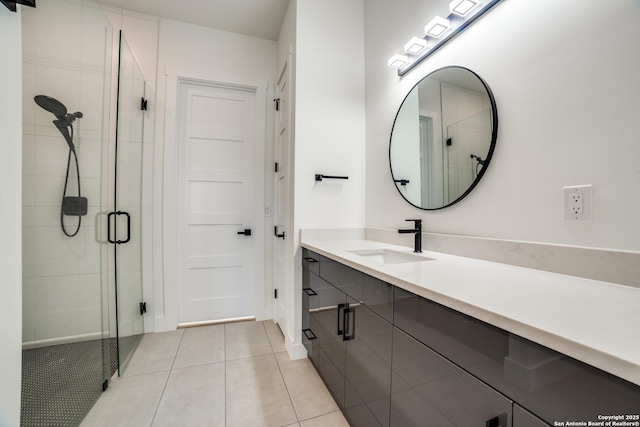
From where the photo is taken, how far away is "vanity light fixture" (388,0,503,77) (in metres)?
1.21

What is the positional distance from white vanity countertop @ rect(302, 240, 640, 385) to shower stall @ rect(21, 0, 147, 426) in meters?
1.59

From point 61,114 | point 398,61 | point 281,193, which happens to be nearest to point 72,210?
point 61,114

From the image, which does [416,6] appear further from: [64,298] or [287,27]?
[64,298]

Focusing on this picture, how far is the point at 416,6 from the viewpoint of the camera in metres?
1.58

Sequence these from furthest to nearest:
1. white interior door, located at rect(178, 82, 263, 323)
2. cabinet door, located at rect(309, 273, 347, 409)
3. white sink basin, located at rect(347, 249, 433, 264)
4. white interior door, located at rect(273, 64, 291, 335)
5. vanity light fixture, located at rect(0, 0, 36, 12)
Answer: white interior door, located at rect(178, 82, 263, 323)
white interior door, located at rect(273, 64, 291, 335)
white sink basin, located at rect(347, 249, 433, 264)
cabinet door, located at rect(309, 273, 347, 409)
vanity light fixture, located at rect(0, 0, 36, 12)

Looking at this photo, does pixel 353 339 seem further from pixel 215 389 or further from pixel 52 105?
pixel 52 105

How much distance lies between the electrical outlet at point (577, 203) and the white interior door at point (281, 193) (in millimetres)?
1638

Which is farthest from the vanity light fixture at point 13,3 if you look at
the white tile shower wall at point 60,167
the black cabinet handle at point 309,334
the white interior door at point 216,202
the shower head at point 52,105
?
the black cabinet handle at point 309,334

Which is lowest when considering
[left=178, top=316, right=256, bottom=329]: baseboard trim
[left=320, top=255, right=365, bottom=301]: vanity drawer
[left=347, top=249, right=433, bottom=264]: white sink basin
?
[left=178, top=316, right=256, bottom=329]: baseboard trim

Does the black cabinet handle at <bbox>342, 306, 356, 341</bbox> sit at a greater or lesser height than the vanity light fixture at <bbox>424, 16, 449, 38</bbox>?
lesser

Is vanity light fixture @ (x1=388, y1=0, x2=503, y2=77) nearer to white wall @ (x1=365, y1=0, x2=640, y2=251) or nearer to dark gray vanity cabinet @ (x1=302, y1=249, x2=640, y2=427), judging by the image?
white wall @ (x1=365, y1=0, x2=640, y2=251)

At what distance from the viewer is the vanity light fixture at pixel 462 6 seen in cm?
120

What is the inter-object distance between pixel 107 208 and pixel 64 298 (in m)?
0.58

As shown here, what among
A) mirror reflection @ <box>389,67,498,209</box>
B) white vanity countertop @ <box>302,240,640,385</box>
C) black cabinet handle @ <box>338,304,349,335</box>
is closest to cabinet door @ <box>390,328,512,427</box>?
white vanity countertop @ <box>302,240,640,385</box>
